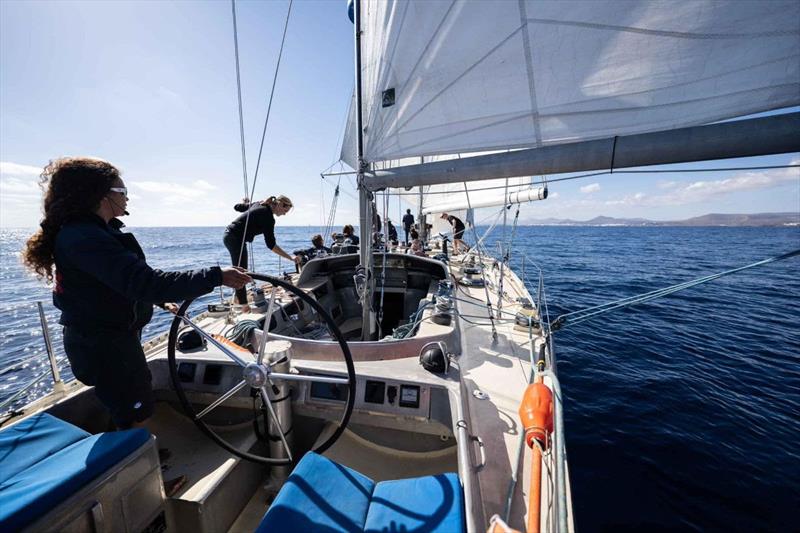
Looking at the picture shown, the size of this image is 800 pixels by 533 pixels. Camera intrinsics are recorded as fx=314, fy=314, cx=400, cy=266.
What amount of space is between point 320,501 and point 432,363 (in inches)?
43.1

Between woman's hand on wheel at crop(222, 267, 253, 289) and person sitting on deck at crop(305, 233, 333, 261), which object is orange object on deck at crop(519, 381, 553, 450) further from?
person sitting on deck at crop(305, 233, 333, 261)

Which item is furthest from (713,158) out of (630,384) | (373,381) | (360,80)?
(630,384)

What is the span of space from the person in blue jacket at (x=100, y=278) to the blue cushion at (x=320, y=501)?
0.99m

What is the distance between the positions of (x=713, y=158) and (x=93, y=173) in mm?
3252

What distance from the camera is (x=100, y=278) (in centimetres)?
133

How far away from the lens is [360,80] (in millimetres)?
3449

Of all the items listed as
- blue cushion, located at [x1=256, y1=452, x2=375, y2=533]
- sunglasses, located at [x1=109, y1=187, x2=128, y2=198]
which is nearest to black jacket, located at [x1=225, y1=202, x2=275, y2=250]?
sunglasses, located at [x1=109, y1=187, x2=128, y2=198]

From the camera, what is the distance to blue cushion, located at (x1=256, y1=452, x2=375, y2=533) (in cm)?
133

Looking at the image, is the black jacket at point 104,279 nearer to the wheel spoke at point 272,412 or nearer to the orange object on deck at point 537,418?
the wheel spoke at point 272,412

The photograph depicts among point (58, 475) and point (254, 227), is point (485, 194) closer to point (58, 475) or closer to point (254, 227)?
point (254, 227)

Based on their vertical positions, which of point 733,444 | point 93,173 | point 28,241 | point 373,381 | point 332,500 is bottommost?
point 733,444

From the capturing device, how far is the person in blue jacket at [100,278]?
4.35 feet

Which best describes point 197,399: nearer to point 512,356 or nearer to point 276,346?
point 276,346

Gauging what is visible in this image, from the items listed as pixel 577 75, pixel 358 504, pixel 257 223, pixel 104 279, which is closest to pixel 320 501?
pixel 358 504
